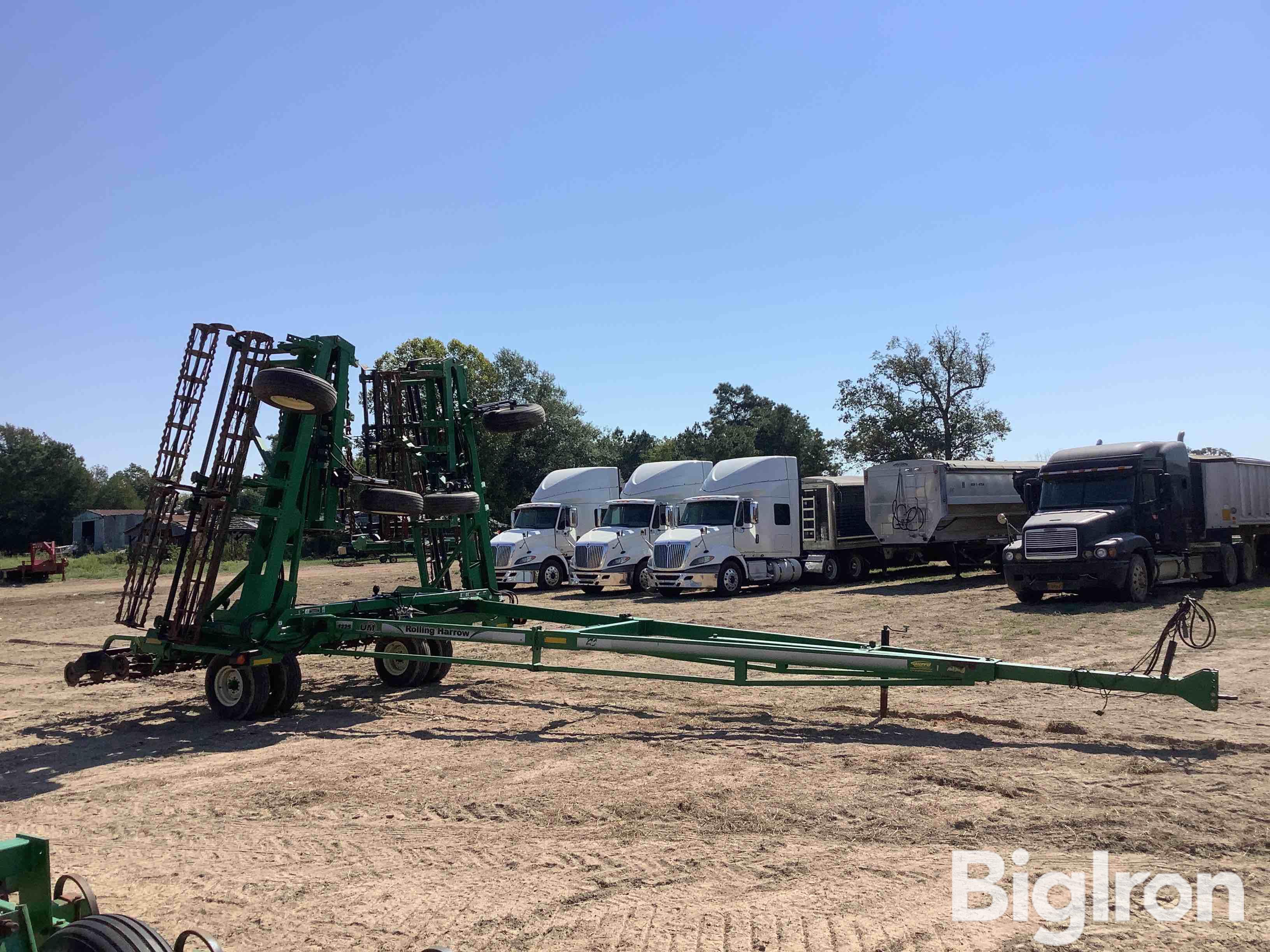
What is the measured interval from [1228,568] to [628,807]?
67.2 ft

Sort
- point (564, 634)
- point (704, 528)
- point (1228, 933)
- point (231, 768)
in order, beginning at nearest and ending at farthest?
point (1228, 933) → point (231, 768) → point (564, 634) → point (704, 528)

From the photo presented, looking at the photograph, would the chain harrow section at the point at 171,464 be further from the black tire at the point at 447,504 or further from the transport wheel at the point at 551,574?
the transport wheel at the point at 551,574

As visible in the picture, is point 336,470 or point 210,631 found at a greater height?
point 336,470

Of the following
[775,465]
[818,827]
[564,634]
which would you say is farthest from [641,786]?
[775,465]

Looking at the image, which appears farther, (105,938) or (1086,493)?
(1086,493)

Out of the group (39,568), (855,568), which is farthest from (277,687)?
(39,568)

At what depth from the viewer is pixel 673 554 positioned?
23.3 metres

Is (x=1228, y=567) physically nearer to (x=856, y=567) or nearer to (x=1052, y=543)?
(x=1052, y=543)

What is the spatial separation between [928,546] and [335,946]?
24644 millimetres

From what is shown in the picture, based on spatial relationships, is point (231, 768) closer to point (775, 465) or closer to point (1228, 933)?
point (1228, 933)

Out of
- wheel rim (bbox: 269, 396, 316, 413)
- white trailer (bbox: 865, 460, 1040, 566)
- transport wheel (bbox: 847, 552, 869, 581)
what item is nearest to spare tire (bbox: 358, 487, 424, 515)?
wheel rim (bbox: 269, 396, 316, 413)

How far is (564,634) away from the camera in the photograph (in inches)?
345

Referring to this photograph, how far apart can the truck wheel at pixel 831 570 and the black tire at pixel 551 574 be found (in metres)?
7.31

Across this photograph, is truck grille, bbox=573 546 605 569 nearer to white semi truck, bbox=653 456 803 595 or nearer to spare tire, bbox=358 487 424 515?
white semi truck, bbox=653 456 803 595
